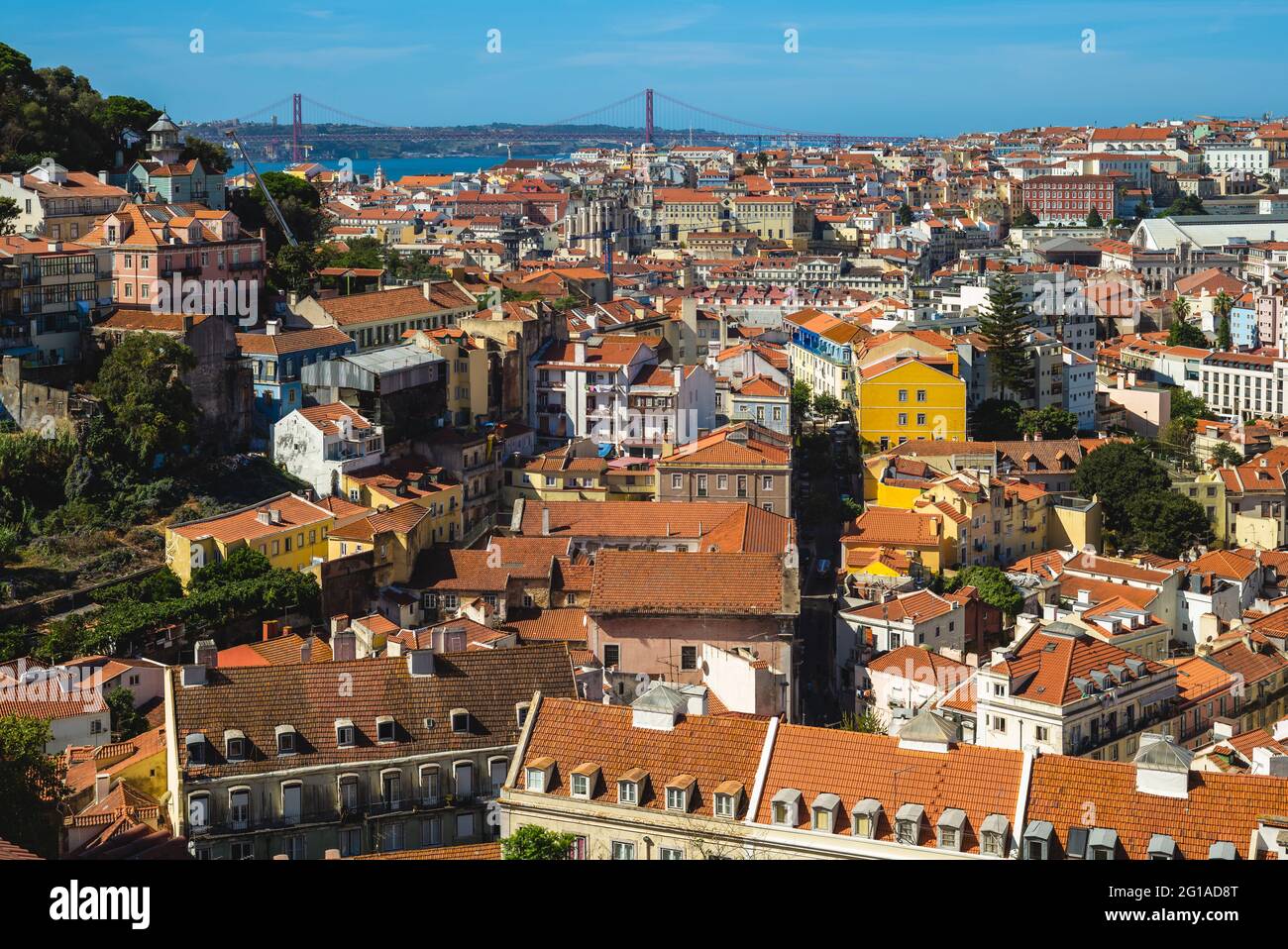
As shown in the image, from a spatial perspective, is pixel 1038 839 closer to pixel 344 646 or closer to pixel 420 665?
pixel 420 665

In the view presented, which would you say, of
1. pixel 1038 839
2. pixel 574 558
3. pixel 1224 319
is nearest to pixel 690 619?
pixel 574 558

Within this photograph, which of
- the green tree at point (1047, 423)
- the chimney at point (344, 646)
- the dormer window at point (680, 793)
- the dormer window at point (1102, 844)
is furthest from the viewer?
the green tree at point (1047, 423)

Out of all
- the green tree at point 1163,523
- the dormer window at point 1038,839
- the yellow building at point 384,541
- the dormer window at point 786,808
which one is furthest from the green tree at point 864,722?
the green tree at point 1163,523

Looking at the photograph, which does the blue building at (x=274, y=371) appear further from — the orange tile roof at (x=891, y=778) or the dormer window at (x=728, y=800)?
the orange tile roof at (x=891, y=778)

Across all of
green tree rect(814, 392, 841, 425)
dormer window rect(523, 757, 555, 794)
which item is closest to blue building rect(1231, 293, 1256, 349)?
green tree rect(814, 392, 841, 425)
